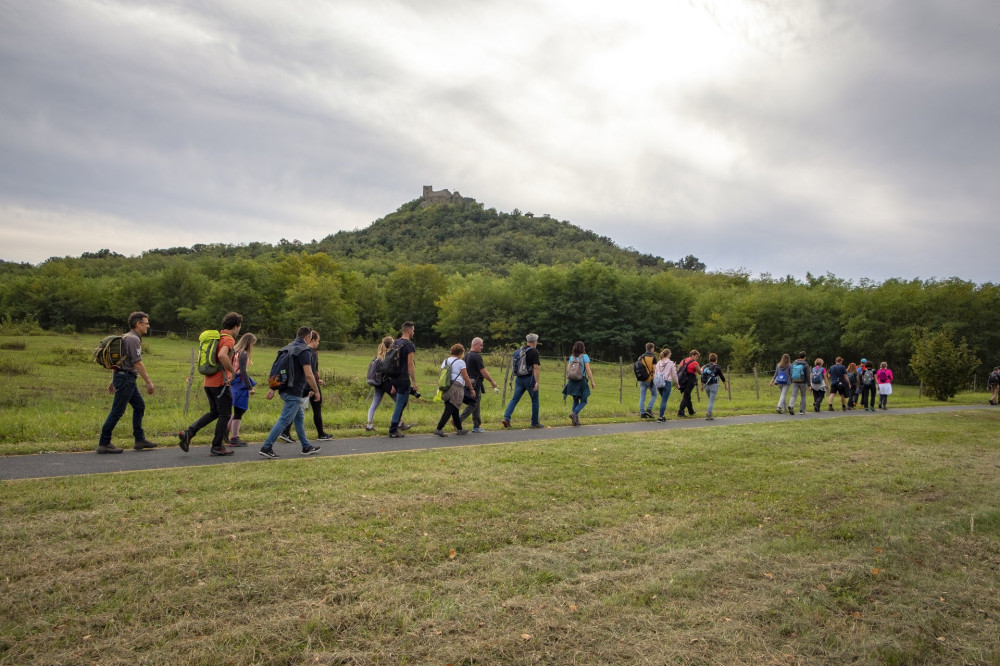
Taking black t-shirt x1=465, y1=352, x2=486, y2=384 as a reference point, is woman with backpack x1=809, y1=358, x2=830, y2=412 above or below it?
below

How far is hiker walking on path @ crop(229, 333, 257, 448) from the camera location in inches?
388

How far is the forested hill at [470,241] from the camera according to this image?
429 ft

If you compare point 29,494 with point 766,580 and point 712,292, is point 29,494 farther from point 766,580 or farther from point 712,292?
point 712,292

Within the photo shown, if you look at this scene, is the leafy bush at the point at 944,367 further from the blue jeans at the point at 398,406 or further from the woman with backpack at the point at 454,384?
the blue jeans at the point at 398,406

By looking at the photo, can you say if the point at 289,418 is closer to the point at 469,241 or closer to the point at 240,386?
the point at 240,386

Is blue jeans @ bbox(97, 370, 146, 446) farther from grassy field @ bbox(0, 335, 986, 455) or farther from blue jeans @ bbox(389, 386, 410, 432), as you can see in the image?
blue jeans @ bbox(389, 386, 410, 432)

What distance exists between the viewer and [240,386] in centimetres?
1026

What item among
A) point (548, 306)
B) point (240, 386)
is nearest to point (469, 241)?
point (548, 306)

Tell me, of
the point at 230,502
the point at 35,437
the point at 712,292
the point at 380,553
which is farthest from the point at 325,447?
the point at 712,292

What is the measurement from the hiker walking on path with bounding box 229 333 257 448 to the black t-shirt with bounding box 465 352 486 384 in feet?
13.3

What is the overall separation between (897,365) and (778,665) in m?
65.5

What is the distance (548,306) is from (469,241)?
196 ft

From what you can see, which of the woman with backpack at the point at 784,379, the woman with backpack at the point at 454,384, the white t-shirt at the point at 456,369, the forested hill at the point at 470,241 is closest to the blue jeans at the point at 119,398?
the woman with backpack at the point at 454,384

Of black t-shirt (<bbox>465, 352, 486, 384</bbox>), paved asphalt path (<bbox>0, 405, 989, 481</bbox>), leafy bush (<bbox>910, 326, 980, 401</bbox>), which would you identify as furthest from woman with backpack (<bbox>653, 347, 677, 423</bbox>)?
leafy bush (<bbox>910, 326, 980, 401</bbox>)
